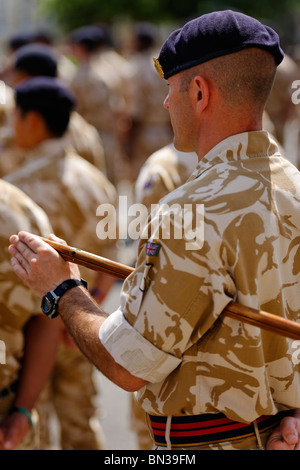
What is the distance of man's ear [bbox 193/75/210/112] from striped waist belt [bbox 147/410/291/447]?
738 mm

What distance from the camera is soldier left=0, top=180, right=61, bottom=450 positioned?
2.66m

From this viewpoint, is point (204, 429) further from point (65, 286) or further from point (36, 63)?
point (36, 63)

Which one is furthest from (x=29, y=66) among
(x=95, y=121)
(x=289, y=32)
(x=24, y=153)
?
A: (x=289, y=32)

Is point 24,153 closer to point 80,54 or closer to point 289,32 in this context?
point 80,54

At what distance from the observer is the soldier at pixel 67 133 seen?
510cm

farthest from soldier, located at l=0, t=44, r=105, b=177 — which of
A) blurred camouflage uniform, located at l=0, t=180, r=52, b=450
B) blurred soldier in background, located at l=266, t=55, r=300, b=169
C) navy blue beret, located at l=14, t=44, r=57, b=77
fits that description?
blurred soldier in background, located at l=266, t=55, r=300, b=169

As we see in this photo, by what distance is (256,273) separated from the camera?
73.3 inches

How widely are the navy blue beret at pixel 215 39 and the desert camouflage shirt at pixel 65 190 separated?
1.91 metres

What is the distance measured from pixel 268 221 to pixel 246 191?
87mm

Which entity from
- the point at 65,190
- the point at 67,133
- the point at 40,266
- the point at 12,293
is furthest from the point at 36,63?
the point at 40,266

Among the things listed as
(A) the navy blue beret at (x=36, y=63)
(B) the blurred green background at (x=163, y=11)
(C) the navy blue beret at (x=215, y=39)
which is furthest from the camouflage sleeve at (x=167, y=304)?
(B) the blurred green background at (x=163, y=11)

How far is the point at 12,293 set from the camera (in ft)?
8.77

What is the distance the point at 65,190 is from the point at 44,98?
1.86 ft

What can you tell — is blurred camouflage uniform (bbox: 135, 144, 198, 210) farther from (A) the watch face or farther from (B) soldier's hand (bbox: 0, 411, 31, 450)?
(A) the watch face
